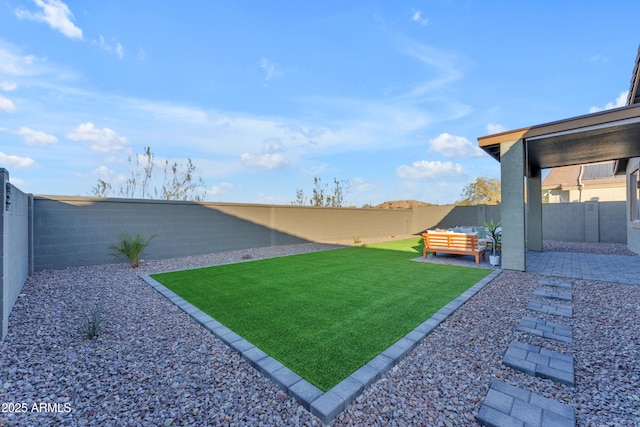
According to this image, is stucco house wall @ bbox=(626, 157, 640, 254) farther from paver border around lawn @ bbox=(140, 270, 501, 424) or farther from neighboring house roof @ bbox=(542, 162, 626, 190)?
paver border around lawn @ bbox=(140, 270, 501, 424)

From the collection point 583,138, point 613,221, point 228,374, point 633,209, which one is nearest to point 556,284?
point 583,138

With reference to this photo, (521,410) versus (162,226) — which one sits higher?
(162,226)

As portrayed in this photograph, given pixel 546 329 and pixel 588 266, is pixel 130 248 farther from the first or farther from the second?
pixel 588 266

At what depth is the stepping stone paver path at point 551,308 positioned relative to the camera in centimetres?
345

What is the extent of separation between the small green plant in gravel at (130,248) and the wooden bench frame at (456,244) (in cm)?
756

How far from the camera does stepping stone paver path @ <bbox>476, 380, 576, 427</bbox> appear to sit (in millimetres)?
1652

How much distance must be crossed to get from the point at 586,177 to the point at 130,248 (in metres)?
23.0

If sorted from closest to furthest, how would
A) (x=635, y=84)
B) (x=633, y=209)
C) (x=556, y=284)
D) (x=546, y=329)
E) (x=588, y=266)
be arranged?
(x=546, y=329) → (x=556, y=284) → (x=635, y=84) → (x=588, y=266) → (x=633, y=209)

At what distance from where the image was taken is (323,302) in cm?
393

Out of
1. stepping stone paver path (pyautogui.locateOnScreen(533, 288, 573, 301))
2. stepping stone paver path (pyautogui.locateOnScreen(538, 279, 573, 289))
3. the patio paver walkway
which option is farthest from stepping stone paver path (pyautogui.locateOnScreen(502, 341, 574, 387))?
the patio paver walkway

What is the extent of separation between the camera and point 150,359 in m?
2.42

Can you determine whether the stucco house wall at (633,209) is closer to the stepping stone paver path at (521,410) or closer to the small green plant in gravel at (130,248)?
the stepping stone paver path at (521,410)

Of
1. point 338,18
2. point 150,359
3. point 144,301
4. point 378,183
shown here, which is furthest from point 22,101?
point 378,183

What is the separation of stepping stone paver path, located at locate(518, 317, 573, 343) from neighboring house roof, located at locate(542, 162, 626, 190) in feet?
52.7
